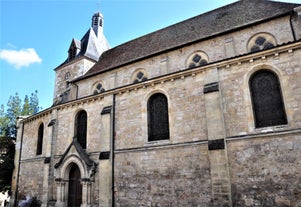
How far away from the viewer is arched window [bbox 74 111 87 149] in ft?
46.6

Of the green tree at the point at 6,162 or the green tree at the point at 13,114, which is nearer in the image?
the green tree at the point at 6,162

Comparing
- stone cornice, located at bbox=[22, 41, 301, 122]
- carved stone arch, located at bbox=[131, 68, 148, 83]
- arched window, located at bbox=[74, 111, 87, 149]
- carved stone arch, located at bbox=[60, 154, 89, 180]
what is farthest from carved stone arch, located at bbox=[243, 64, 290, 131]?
arched window, located at bbox=[74, 111, 87, 149]

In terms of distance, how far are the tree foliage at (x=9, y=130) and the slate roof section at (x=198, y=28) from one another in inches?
411

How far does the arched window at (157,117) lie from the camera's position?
11500mm

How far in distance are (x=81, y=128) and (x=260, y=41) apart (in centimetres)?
1185

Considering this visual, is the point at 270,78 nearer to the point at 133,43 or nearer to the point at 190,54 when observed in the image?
the point at 190,54

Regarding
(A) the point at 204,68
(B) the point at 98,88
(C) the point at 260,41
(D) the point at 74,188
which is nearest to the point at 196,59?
(C) the point at 260,41

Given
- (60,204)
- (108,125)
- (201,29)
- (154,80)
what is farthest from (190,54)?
(60,204)

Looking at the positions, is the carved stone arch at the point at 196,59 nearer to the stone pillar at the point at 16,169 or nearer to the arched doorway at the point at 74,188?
the arched doorway at the point at 74,188

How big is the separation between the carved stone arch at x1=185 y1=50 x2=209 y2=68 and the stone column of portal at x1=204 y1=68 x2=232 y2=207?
4699mm

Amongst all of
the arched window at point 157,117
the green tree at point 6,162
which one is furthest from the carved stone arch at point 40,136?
the arched window at point 157,117

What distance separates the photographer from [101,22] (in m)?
28.4

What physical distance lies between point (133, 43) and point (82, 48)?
19.5ft

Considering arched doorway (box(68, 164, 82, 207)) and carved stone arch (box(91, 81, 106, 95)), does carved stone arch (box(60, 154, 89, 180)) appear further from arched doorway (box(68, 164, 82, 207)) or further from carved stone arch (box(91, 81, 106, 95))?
carved stone arch (box(91, 81, 106, 95))
